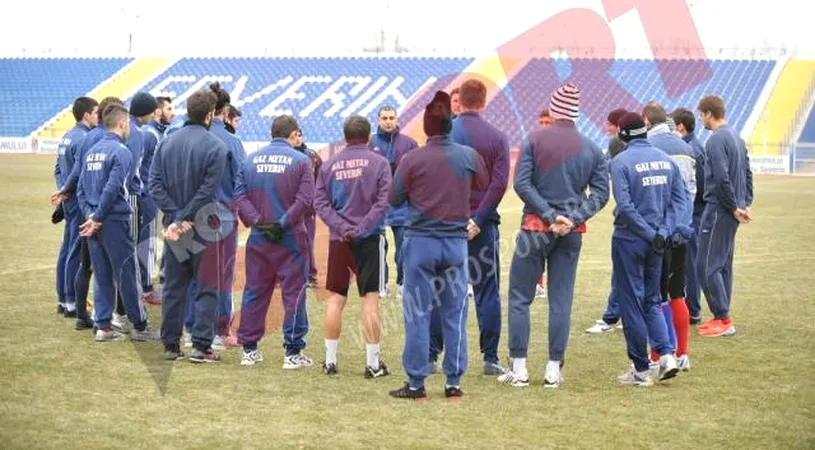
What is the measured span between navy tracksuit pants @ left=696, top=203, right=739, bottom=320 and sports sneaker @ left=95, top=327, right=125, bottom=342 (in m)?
5.53

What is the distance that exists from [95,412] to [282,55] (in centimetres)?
5579

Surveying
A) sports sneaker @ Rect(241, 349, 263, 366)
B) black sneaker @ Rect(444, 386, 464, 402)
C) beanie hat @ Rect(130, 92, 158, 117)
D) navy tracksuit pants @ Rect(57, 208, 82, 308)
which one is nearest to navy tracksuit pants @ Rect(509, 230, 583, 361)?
black sneaker @ Rect(444, 386, 464, 402)

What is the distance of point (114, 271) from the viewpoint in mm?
10156

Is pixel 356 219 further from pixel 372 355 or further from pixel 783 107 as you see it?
pixel 783 107

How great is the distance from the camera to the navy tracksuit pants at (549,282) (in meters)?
8.63

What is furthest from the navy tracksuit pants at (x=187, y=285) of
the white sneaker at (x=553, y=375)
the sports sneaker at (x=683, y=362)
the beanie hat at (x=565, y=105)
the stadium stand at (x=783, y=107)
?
the stadium stand at (x=783, y=107)

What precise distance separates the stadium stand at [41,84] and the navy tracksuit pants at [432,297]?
1976 inches

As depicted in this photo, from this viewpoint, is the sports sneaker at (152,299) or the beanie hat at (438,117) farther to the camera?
the sports sneaker at (152,299)

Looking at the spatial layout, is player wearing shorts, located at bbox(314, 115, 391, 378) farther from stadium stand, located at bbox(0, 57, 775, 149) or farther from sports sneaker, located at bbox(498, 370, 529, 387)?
stadium stand, located at bbox(0, 57, 775, 149)

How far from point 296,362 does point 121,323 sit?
2383 millimetres

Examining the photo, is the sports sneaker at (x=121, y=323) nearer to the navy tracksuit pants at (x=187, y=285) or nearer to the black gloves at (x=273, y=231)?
the navy tracksuit pants at (x=187, y=285)

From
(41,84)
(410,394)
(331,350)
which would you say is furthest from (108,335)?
(41,84)

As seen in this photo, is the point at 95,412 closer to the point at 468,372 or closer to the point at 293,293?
the point at 293,293

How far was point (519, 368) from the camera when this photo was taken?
28.6 feet
